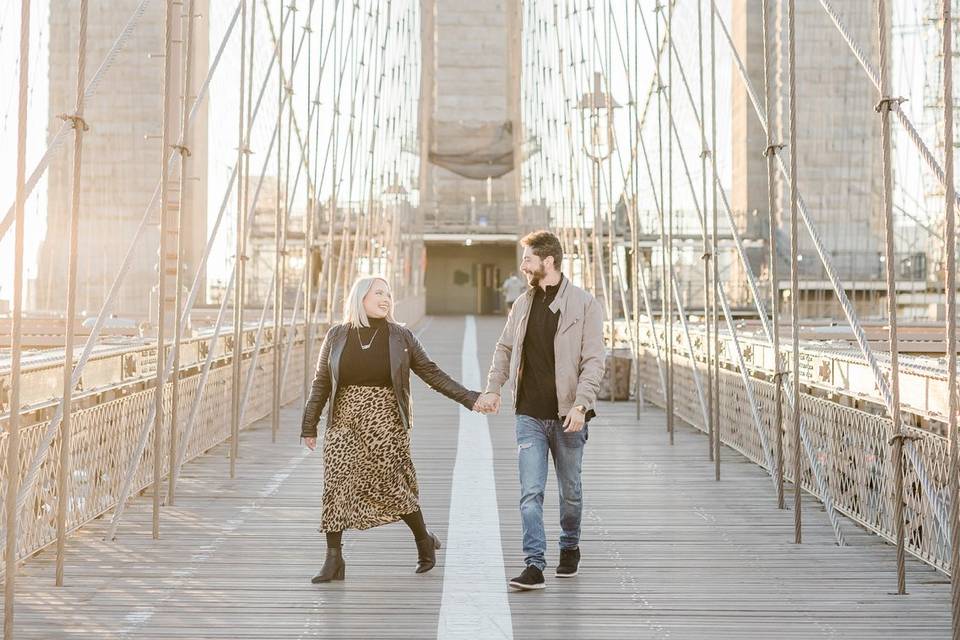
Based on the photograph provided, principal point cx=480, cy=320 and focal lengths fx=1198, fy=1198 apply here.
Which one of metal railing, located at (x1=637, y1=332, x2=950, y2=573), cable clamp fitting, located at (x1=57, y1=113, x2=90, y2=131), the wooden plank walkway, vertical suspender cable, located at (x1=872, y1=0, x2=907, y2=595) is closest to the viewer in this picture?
the wooden plank walkway

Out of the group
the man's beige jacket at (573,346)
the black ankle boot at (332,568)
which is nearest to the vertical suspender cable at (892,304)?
the man's beige jacket at (573,346)

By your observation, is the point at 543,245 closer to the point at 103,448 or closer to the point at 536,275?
the point at 536,275

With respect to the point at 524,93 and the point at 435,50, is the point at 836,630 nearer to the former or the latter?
the point at 524,93

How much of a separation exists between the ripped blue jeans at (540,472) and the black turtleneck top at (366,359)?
52 centimetres

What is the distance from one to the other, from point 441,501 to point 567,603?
2198 mm

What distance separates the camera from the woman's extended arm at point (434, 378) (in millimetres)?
4422

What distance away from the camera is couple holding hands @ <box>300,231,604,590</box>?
423 cm

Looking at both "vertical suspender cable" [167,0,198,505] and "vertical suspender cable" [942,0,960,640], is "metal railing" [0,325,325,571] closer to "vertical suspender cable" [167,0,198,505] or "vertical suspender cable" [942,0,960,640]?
"vertical suspender cable" [167,0,198,505]

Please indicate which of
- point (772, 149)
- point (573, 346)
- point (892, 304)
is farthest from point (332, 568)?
point (772, 149)

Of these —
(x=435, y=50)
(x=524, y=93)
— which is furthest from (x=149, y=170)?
(x=435, y=50)

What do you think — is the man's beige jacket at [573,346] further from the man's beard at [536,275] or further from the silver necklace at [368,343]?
the silver necklace at [368,343]

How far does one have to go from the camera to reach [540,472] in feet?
13.9

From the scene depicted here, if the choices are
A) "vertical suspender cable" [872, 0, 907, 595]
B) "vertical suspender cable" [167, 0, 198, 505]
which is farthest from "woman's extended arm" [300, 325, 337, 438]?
"vertical suspender cable" [872, 0, 907, 595]

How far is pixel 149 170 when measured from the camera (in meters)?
27.7
